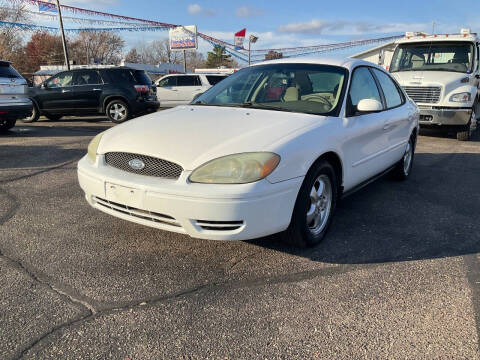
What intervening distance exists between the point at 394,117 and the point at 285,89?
4.98 feet

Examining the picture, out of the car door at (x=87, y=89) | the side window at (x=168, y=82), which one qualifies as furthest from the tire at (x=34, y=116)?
the side window at (x=168, y=82)

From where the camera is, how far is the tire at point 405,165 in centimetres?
523

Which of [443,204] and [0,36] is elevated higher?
[0,36]

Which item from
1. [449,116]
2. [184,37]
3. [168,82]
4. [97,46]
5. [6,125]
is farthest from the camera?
[97,46]

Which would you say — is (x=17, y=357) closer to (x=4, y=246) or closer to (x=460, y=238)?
(x=4, y=246)

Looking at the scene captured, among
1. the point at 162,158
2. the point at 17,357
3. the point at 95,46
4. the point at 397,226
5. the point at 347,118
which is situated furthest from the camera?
the point at 95,46

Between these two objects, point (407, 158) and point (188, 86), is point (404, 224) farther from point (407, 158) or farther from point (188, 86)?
point (188, 86)

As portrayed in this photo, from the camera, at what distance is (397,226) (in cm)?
374

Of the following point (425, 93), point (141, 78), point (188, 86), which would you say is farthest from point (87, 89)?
point (425, 93)

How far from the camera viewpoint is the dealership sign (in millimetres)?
37188

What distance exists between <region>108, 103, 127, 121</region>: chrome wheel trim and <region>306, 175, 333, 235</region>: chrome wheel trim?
966 cm

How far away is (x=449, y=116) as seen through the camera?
900cm

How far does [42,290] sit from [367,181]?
3.15 meters

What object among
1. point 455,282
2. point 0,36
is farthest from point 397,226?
point 0,36
